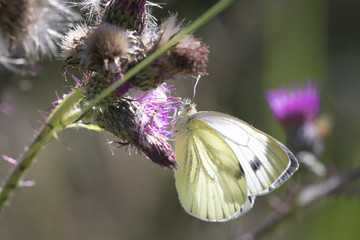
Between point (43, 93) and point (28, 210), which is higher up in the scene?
point (43, 93)

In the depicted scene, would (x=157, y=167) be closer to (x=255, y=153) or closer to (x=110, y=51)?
(x=255, y=153)

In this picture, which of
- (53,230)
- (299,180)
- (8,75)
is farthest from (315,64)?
(53,230)

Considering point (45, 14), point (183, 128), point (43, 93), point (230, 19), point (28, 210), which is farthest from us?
point (230, 19)

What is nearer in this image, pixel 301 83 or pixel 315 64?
pixel 315 64

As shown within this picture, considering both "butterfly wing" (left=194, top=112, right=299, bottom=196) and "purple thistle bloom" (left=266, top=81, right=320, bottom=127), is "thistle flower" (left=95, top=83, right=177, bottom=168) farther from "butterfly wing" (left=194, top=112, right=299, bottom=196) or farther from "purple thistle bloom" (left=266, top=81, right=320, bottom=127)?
"purple thistle bloom" (left=266, top=81, right=320, bottom=127)

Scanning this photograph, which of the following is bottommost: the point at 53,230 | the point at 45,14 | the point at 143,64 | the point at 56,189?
the point at 53,230

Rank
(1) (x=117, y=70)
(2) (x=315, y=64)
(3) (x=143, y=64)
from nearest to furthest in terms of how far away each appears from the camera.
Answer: (3) (x=143, y=64) → (1) (x=117, y=70) → (2) (x=315, y=64)

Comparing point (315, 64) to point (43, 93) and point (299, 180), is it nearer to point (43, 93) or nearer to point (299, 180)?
point (299, 180)

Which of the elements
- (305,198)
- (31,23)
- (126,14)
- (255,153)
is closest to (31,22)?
(31,23)
